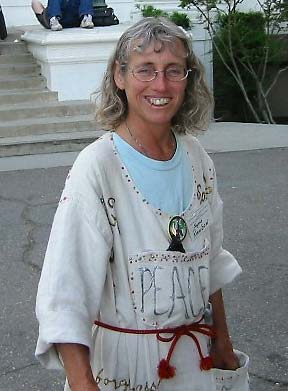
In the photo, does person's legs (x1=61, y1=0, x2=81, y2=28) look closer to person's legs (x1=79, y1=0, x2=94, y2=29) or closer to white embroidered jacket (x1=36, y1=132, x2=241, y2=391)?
person's legs (x1=79, y1=0, x2=94, y2=29)

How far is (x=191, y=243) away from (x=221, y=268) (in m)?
0.30

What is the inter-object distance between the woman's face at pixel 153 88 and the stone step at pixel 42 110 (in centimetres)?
809

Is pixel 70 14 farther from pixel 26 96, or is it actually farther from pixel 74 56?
pixel 26 96

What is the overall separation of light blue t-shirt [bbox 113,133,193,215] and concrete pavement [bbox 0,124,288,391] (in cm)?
174

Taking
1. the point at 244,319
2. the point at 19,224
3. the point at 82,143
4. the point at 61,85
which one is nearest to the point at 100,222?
the point at 244,319

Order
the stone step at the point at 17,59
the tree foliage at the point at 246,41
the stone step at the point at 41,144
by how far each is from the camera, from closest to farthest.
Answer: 1. the stone step at the point at 41,144
2. the stone step at the point at 17,59
3. the tree foliage at the point at 246,41

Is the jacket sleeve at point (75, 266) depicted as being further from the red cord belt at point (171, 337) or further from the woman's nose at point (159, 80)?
the woman's nose at point (159, 80)

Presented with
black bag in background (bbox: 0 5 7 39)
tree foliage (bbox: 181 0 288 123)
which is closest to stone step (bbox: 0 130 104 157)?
black bag in background (bbox: 0 5 7 39)

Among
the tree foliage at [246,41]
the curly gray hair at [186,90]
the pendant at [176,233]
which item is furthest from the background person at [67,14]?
the pendant at [176,233]

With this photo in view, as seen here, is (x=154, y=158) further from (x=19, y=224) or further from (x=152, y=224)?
(x=19, y=224)

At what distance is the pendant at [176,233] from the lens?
2006 mm

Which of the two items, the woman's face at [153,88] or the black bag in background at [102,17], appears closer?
the woman's face at [153,88]

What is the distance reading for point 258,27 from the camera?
1198cm

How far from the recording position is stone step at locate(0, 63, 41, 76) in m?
11.1
